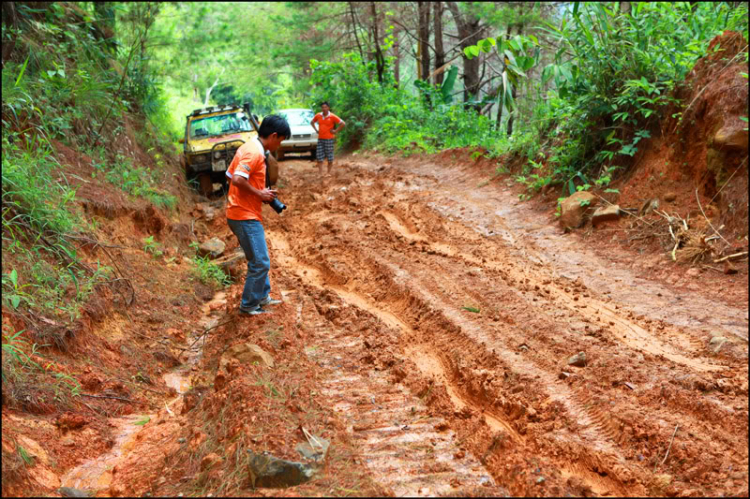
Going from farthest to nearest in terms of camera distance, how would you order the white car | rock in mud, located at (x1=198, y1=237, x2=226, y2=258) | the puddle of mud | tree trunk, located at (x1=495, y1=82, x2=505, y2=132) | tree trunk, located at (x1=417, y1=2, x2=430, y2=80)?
1. tree trunk, located at (x1=417, y1=2, x2=430, y2=80)
2. the white car
3. tree trunk, located at (x1=495, y1=82, x2=505, y2=132)
4. rock in mud, located at (x1=198, y1=237, x2=226, y2=258)
5. the puddle of mud

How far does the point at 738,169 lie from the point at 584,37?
11.3ft

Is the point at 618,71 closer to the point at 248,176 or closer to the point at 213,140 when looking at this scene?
the point at 248,176

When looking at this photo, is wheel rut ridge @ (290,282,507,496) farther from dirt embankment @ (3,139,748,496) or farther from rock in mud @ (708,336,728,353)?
rock in mud @ (708,336,728,353)

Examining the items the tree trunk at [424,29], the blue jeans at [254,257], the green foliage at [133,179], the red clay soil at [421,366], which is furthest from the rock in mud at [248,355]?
the tree trunk at [424,29]

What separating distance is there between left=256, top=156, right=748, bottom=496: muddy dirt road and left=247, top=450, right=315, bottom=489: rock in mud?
1.65 ft

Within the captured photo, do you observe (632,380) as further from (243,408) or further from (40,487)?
(40,487)

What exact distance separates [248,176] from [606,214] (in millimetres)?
4571

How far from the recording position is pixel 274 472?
302 centimetres

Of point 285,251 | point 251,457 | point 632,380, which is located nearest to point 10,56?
point 285,251

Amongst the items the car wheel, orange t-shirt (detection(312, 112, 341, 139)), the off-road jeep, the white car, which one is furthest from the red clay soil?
the white car

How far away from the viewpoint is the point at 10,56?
8.13m

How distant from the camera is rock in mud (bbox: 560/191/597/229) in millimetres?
7590

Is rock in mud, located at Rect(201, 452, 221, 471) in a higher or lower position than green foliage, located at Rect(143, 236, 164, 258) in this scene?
higher

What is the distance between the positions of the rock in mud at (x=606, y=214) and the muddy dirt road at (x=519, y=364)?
1.56 ft
